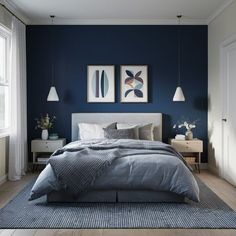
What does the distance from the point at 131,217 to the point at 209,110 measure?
3.48 metres

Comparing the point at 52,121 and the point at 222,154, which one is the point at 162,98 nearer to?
the point at 222,154

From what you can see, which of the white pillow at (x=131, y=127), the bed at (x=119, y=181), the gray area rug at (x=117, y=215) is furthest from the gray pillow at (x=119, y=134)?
the gray area rug at (x=117, y=215)

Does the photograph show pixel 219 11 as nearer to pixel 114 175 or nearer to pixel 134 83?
pixel 134 83

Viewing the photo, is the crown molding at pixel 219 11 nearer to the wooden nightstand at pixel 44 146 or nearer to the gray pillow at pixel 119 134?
the gray pillow at pixel 119 134

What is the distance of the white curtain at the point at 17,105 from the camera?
5770mm

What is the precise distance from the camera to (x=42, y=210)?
4.07 meters

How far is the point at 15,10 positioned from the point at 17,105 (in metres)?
1.58

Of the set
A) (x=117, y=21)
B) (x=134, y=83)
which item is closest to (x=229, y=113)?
(x=134, y=83)

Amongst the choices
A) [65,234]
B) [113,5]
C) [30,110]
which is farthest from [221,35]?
[65,234]

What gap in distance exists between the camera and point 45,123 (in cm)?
658

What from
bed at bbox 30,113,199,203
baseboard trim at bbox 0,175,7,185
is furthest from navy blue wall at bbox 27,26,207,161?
bed at bbox 30,113,199,203

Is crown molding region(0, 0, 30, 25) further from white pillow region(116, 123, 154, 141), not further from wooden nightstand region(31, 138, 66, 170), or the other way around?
white pillow region(116, 123, 154, 141)

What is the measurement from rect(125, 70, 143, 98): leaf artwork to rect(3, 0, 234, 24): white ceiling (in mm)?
988

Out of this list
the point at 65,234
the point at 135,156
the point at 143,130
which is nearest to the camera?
the point at 65,234
